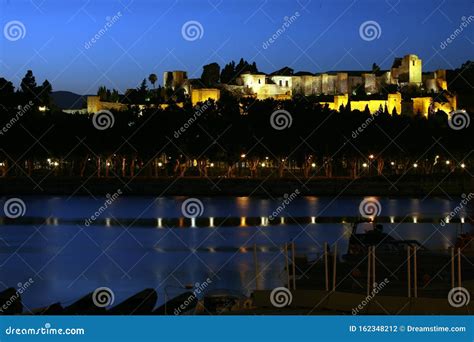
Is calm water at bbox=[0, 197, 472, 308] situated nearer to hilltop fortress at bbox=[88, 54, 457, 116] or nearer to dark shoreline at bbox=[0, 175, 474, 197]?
dark shoreline at bbox=[0, 175, 474, 197]

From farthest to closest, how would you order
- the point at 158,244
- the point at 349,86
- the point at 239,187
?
the point at 349,86, the point at 239,187, the point at 158,244

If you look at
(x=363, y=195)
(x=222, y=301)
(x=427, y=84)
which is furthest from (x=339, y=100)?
(x=222, y=301)

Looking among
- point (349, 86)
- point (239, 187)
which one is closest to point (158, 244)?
point (239, 187)

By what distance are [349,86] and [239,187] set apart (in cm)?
4958

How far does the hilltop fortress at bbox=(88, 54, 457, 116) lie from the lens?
247 ft

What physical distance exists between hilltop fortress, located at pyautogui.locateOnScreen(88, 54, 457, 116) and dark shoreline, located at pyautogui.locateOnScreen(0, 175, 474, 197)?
33781 mm

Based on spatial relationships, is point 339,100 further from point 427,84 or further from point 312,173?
point 312,173

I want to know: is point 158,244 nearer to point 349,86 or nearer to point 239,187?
point 239,187

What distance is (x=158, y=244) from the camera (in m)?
23.2

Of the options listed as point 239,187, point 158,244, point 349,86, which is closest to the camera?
point 158,244

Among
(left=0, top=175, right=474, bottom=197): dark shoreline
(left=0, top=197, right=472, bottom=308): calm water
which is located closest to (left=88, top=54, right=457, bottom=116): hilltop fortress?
(left=0, top=175, right=474, bottom=197): dark shoreline

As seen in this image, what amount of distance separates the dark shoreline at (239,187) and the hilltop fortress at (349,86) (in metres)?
33.8

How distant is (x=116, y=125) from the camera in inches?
1769
